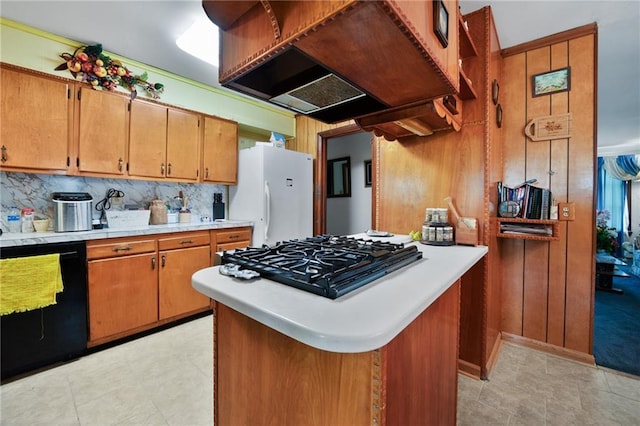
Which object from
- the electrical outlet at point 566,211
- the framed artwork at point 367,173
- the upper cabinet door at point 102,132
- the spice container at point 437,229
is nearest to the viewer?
the spice container at point 437,229

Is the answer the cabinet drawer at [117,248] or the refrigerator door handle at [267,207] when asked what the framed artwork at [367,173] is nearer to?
the refrigerator door handle at [267,207]

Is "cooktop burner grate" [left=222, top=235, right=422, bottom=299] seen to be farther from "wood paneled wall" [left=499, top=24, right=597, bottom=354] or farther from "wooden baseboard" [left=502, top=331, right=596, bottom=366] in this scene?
"wooden baseboard" [left=502, top=331, right=596, bottom=366]

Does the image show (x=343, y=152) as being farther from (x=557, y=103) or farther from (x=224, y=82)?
(x=224, y=82)

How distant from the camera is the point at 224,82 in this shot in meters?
1.14

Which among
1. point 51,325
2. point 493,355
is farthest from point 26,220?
point 493,355

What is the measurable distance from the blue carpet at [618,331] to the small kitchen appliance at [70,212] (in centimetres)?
416

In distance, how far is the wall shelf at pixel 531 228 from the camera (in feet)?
6.50

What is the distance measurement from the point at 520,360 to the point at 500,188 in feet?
4.38

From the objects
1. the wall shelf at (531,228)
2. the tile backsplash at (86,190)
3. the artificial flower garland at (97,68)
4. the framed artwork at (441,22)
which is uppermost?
the artificial flower garland at (97,68)

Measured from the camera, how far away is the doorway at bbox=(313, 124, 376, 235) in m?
3.77

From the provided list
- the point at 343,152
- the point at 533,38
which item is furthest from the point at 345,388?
the point at 343,152

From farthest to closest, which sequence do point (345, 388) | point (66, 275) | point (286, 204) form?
1. point (286, 204)
2. point (66, 275)
3. point (345, 388)

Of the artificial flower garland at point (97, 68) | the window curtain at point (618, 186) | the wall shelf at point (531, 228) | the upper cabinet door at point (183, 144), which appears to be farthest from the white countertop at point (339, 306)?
the window curtain at point (618, 186)

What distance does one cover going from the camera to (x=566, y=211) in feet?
6.93
